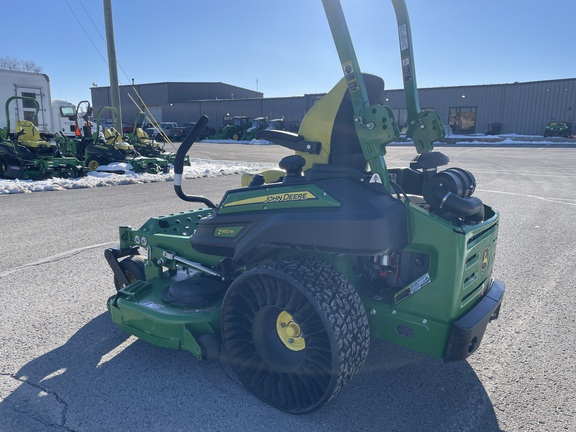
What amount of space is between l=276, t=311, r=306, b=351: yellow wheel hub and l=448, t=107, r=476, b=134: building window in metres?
39.2

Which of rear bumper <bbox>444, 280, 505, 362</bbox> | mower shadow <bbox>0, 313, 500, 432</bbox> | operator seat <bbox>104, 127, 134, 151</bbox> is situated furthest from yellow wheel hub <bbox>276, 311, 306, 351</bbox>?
operator seat <bbox>104, 127, 134, 151</bbox>

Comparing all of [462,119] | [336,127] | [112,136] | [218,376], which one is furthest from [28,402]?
[462,119]

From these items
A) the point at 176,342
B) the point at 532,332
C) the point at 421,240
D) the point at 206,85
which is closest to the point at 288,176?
the point at 421,240

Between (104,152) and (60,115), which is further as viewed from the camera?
(60,115)

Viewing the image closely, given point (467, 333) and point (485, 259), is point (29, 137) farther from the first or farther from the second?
point (467, 333)

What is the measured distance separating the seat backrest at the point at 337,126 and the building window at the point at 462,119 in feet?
127

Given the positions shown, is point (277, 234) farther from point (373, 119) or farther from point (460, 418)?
point (460, 418)

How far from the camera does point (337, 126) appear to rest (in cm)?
266

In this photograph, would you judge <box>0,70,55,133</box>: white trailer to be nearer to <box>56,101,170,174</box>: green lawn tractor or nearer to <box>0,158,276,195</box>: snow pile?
<box>56,101,170,174</box>: green lawn tractor

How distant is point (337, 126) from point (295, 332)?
1194mm

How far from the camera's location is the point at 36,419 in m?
2.39

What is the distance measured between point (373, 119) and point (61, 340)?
2616 mm

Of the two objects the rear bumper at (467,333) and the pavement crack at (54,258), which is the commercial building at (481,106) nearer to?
the pavement crack at (54,258)

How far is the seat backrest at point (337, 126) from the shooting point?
2.65 metres
